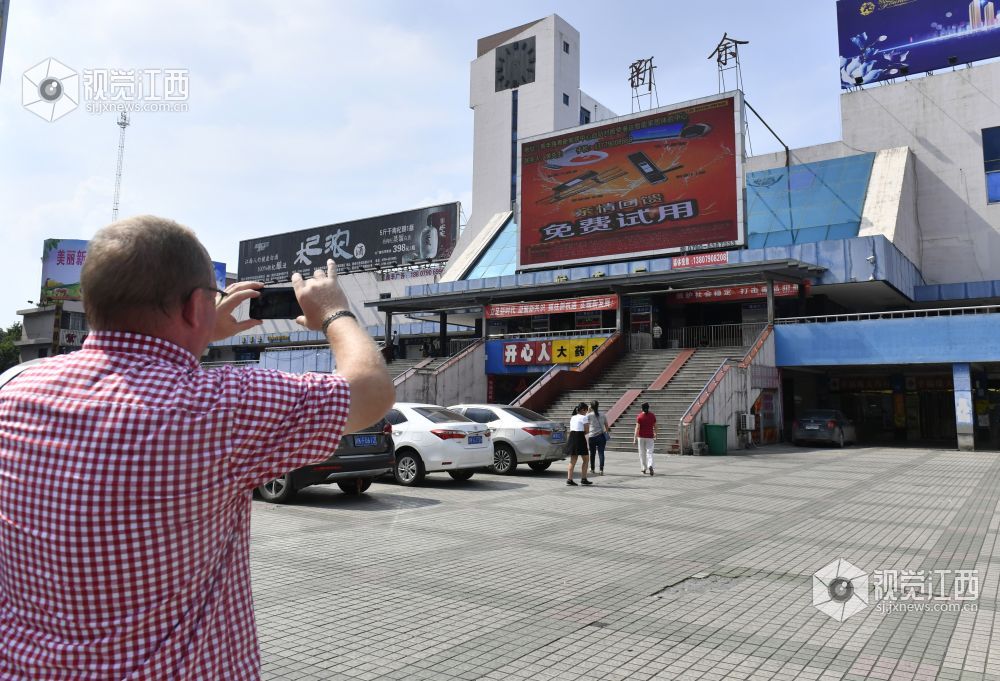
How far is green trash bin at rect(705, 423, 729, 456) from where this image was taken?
20969 mm

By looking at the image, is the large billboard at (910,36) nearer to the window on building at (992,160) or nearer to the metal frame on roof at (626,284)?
the window on building at (992,160)

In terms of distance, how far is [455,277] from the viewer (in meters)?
44.5

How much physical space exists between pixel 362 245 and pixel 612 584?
56482mm

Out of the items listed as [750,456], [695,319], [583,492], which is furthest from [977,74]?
[583,492]

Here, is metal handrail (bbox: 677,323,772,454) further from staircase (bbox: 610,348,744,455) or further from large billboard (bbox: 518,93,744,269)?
large billboard (bbox: 518,93,744,269)

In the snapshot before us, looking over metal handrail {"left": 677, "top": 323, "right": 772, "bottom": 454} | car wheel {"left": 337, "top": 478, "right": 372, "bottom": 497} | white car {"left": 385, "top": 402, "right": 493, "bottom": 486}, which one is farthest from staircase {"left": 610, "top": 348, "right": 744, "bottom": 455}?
car wheel {"left": 337, "top": 478, "right": 372, "bottom": 497}

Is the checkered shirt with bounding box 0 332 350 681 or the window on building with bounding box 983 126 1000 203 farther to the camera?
the window on building with bounding box 983 126 1000 203

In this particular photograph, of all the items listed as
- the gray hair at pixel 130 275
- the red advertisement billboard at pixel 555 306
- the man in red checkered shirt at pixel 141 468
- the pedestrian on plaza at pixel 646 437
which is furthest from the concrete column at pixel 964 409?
the gray hair at pixel 130 275

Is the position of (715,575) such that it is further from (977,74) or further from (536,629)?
(977,74)

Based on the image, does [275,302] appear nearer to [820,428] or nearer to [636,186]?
[820,428]

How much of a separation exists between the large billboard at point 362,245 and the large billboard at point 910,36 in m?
28.9

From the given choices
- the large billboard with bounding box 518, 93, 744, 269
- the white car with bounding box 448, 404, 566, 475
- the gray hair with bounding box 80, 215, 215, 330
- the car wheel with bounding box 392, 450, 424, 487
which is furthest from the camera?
the large billboard with bounding box 518, 93, 744, 269

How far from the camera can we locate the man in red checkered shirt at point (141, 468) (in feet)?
4.76

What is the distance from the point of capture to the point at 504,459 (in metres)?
15.6
